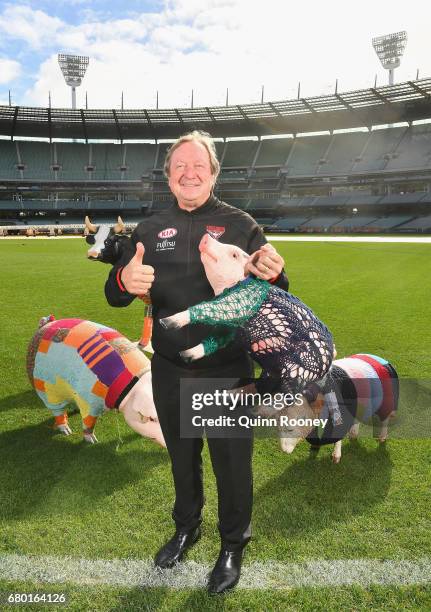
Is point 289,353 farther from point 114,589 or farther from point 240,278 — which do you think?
point 114,589

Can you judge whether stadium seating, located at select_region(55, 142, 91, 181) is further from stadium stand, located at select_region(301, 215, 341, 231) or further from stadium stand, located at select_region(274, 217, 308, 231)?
stadium stand, located at select_region(301, 215, 341, 231)

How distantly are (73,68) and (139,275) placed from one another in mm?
77245

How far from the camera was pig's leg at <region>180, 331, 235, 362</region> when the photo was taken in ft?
7.45

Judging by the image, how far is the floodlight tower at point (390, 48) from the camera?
58844 millimetres

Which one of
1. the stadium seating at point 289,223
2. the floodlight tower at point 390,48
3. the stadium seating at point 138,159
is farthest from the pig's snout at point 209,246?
the floodlight tower at point 390,48

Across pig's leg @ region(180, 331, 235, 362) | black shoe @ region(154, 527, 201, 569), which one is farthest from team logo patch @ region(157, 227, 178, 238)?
black shoe @ region(154, 527, 201, 569)

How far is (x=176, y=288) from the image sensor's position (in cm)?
249

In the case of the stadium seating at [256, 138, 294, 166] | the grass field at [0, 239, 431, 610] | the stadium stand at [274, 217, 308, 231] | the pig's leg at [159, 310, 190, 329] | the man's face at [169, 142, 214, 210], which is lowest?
the stadium stand at [274, 217, 308, 231]

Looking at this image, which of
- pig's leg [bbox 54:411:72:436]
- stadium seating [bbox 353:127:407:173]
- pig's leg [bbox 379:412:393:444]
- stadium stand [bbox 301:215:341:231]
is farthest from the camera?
stadium seating [bbox 353:127:407:173]

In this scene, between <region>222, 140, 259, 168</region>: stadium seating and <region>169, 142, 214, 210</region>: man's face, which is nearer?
<region>169, 142, 214, 210</region>: man's face

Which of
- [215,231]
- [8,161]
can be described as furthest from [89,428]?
[8,161]

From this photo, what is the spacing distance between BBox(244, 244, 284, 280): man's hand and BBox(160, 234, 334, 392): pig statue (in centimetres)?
9

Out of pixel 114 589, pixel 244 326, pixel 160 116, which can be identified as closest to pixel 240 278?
pixel 244 326

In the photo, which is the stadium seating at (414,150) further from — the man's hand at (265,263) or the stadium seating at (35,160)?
the man's hand at (265,263)
